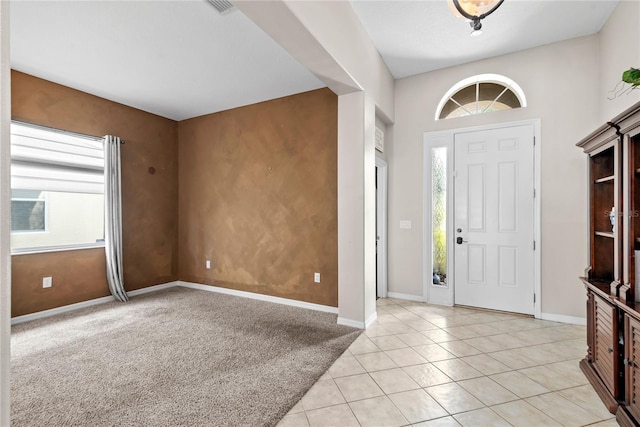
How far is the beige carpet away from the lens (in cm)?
190

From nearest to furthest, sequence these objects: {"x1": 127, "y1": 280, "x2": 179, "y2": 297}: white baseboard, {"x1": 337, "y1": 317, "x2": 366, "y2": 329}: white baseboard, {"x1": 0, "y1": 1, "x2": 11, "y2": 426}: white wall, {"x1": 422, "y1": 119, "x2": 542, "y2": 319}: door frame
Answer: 1. {"x1": 0, "y1": 1, "x2": 11, "y2": 426}: white wall
2. {"x1": 337, "y1": 317, "x2": 366, "y2": 329}: white baseboard
3. {"x1": 422, "y1": 119, "x2": 542, "y2": 319}: door frame
4. {"x1": 127, "y1": 280, "x2": 179, "y2": 297}: white baseboard

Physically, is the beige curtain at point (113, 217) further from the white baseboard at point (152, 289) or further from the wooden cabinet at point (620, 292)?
the wooden cabinet at point (620, 292)

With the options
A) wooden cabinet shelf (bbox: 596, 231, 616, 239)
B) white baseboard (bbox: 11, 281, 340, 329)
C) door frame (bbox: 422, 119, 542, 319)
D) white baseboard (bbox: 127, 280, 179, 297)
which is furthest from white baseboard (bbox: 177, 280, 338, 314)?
wooden cabinet shelf (bbox: 596, 231, 616, 239)

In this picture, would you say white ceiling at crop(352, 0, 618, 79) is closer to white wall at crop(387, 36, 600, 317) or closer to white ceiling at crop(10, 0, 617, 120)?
white ceiling at crop(10, 0, 617, 120)

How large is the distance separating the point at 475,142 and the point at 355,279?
7.73 ft

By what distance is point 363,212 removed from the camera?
124 inches

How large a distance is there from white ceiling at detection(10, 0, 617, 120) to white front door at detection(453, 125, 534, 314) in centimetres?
110

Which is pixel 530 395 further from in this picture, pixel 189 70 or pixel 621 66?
pixel 189 70

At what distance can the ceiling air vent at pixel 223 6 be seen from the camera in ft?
7.93

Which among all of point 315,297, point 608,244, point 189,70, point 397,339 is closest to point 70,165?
point 189,70

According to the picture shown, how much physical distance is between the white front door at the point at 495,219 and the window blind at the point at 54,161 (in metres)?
4.99

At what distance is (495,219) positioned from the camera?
145 inches

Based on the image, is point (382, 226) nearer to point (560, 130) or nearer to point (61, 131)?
point (560, 130)

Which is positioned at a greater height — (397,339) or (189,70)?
(189,70)
